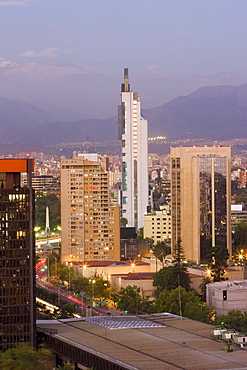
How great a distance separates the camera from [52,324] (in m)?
45.1

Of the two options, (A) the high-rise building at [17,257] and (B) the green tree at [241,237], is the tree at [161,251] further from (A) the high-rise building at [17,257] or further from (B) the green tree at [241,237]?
(A) the high-rise building at [17,257]

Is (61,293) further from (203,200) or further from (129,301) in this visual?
(203,200)

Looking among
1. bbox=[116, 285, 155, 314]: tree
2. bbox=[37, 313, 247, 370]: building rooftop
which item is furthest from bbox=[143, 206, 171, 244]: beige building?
bbox=[37, 313, 247, 370]: building rooftop

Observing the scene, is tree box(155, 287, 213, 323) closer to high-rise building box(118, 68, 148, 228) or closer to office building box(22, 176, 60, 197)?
high-rise building box(118, 68, 148, 228)

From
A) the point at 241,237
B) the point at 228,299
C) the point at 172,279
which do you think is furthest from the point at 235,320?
the point at 241,237

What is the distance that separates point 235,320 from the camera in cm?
4991

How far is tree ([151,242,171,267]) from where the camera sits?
7532 centimetres

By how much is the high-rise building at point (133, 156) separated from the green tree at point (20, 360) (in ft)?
267

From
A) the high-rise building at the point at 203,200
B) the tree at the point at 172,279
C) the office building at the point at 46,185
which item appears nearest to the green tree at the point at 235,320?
the tree at the point at 172,279

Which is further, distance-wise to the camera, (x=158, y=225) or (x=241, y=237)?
(x=158, y=225)

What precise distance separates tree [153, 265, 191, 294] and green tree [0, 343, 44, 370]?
2781 cm

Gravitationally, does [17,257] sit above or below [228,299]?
above

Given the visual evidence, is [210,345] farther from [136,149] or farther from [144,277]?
[136,149]

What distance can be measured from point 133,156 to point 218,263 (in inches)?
2056
